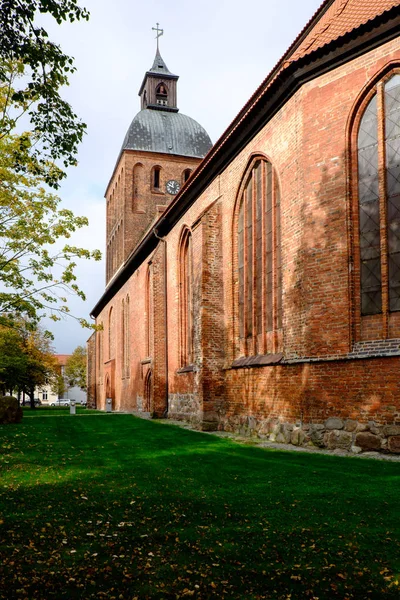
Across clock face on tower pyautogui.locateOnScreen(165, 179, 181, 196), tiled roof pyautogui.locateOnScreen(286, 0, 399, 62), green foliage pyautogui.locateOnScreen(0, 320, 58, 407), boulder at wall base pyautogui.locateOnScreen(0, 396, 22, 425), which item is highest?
clock face on tower pyautogui.locateOnScreen(165, 179, 181, 196)

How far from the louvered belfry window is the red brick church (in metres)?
0.02

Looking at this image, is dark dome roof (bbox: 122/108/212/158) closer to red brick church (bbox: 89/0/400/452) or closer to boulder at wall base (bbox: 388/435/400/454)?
red brick church (bbox: 89/0/400/452)

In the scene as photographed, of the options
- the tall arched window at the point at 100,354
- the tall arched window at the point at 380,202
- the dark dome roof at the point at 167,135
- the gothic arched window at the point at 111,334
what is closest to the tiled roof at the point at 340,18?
the tall arched window at the point at 380,202

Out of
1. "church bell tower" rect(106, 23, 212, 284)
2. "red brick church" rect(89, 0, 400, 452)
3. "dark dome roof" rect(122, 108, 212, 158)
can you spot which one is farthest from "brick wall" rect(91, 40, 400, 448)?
"dark dome roof" rect(122, 108, 212, 158)

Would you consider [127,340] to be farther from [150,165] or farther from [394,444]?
[394,444]

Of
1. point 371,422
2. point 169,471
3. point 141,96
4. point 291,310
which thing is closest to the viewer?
point 169,471

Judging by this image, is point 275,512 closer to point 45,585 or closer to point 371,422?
point 45,585

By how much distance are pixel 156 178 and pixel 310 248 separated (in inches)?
1080

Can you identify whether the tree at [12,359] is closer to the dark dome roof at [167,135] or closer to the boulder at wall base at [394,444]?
the boulder at wall base at [394,444]

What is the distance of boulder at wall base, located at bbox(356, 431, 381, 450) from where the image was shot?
938cm

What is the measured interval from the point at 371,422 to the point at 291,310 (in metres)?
2.92

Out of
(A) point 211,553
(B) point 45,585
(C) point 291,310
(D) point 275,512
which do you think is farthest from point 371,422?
(B) point 45,585

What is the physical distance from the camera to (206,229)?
15.8 m

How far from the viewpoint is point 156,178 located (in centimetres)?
3697
